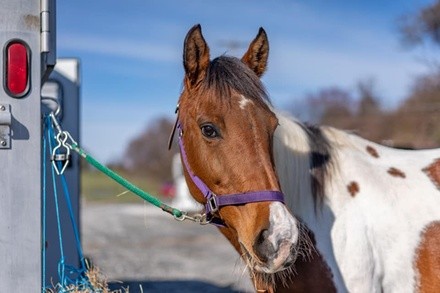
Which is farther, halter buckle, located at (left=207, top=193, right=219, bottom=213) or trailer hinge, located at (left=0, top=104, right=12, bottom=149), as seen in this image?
halter buckle, located at (left=207, top=193, right=219, bottom=213)

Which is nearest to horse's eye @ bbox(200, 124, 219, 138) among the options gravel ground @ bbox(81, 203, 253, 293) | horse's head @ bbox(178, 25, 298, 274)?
horse's head @ bbox(178, 25, 298, 274)

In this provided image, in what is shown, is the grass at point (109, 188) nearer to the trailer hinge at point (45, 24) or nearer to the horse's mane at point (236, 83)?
the horse's mane at point (236, 83)

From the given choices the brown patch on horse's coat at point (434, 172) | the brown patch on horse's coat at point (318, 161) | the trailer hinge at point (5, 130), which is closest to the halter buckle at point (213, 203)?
the brown patch on horse's coat at point (318, 161)

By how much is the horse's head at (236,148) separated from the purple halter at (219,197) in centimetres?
1

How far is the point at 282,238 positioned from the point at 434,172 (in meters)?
1.33

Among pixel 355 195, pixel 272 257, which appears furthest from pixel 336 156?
pixel 272 257

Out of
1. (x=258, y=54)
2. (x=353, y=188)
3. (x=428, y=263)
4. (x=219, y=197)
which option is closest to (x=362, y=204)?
(x=353, y=188)

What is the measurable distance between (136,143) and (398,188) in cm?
5171

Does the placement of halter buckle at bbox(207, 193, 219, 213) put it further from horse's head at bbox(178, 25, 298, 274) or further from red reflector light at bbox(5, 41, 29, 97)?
red reflector light at bbox(5, 41, 29, 97)

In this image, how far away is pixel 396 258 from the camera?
2.98 metres

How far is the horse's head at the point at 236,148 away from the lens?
242 centimetres

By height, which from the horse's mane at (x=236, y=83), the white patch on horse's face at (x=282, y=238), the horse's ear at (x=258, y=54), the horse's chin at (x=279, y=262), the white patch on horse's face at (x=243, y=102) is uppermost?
the horse's ear at (x=258, y=54)

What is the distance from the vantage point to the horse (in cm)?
257

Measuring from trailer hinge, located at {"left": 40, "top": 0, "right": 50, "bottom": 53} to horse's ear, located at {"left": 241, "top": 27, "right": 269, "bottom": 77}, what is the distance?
1.16 metres
